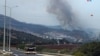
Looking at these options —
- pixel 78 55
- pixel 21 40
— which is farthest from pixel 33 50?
pixel 21 40

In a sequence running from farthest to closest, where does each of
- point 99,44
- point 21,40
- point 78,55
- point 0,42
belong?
point 21,40 → point 0,42 → point 99,44 → point 78,55

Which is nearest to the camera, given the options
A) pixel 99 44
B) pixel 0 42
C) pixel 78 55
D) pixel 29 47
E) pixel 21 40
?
pixel 78 55

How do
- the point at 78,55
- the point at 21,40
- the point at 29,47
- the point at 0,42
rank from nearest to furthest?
the point at 78,55 < the point at 29,47 < the point at 0,42 < the point at 21,40

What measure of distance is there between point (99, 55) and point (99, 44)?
6.97 metres

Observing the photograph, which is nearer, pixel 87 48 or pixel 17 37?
pixel 87 48

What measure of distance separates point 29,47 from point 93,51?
63.5 ft

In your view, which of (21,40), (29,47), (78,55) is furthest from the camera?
(21,40)

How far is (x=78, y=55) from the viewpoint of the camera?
6844 cm

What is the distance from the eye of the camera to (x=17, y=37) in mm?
190875

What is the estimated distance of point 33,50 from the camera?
289 ft

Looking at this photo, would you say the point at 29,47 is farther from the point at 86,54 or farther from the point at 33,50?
the point at 86,54

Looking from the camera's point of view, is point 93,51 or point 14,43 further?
point 14,43

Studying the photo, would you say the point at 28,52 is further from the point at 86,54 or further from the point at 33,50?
the point at 86,54

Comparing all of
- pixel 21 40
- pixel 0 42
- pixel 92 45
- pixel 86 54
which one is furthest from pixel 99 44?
pixel 21 40
